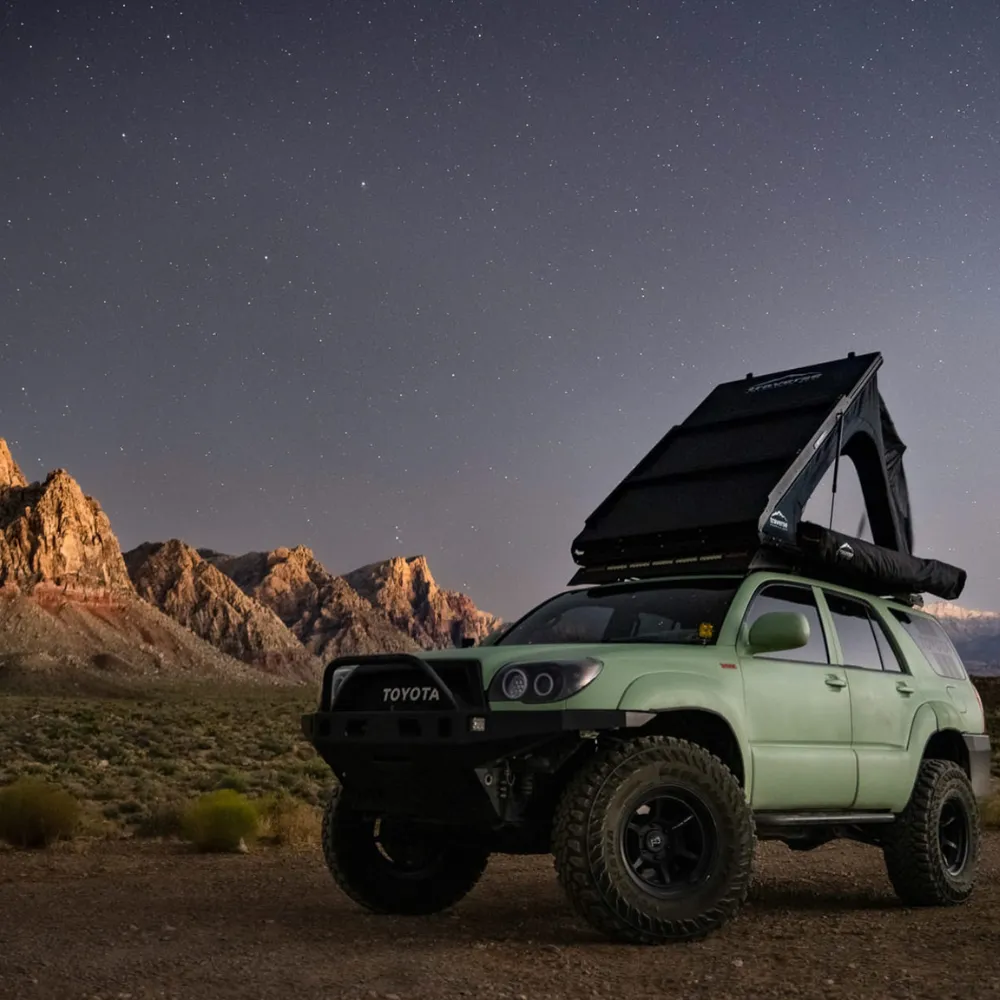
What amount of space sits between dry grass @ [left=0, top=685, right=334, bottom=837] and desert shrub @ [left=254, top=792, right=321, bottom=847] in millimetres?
1116

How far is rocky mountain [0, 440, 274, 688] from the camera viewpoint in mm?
113188

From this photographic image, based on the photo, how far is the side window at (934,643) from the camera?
9508 millimetres

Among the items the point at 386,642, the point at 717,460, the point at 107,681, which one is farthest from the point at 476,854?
the point at 386,642

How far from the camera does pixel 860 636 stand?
8.71 meters

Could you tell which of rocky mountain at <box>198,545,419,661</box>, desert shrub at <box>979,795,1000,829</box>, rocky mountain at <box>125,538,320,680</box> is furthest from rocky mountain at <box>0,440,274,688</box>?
desert shrub at <box>979,795,1000,829</box>

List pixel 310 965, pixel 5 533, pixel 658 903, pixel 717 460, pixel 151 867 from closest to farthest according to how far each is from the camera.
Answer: pixel 310 965 → pixel 658 903 → pixel 717 460 → pixel 151 867 → pixel 5 533

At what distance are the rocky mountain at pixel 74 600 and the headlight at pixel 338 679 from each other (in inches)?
4102

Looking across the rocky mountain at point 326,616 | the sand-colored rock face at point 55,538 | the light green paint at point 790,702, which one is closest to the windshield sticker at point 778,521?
the light green paint at point 790,702

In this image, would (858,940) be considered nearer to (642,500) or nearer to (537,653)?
(537,653)

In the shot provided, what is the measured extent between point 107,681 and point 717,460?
10353 cm

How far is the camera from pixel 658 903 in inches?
Result: 253

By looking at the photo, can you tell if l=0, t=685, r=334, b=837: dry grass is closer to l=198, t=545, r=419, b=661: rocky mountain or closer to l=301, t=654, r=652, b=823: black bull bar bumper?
l=301, t=654, r=652, b=823: black bull bar bumper

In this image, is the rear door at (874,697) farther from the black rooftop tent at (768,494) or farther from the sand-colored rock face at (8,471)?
the sand-colored rock face at (8,471)

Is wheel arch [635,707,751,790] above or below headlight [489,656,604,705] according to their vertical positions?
below
